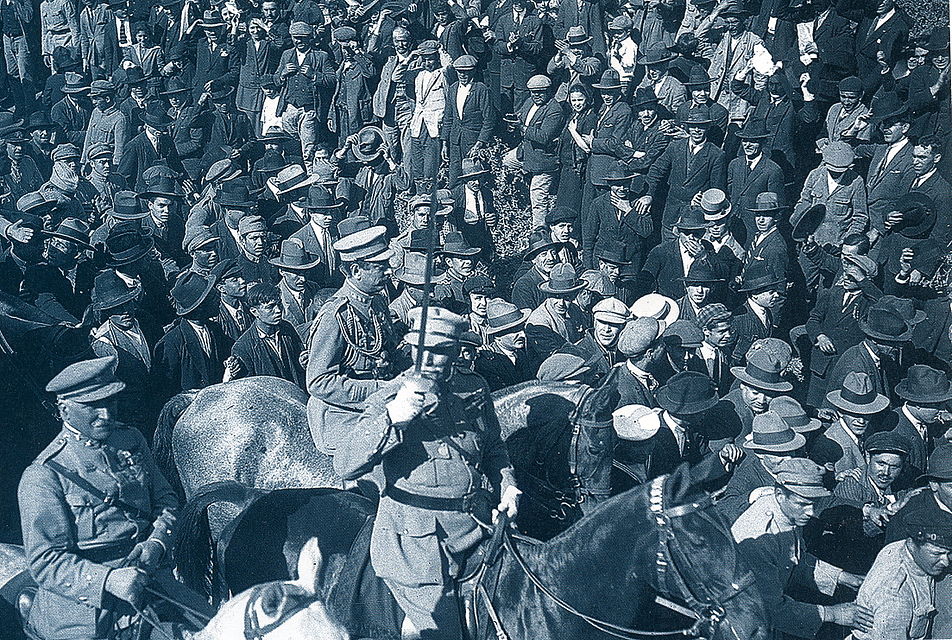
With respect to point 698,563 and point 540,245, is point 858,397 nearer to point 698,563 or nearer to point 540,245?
point 698,563

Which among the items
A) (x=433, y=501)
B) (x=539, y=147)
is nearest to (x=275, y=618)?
(x=433, y=501)

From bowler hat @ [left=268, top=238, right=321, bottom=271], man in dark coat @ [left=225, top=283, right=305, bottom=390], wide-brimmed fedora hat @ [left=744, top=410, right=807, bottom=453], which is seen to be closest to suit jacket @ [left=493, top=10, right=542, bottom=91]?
bowler hat @ [left=268, top=238, right=321, bottom=271]

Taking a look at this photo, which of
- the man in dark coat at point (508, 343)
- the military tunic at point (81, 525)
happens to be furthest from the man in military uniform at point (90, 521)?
the man in dark coat at point (508, 343)

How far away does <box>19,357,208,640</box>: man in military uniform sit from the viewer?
4.98 metres

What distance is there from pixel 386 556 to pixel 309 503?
59cm

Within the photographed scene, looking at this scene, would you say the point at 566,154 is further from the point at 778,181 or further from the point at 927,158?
the point at 927,158

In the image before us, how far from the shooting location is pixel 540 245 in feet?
20.6

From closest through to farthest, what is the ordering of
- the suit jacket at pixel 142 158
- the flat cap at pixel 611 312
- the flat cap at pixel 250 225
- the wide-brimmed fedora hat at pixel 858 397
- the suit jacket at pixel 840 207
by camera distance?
1. the wide-brimmed fedora hat at pixel 858 397
2. the flat cap at pixel 611 312
3. the flat cap at pixel 250 225
4. the suit jacket at pixel 840 207
5. the suit jacket at pixel 142 158

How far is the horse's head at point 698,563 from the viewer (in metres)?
4.40

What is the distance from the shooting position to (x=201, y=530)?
5.36 meters

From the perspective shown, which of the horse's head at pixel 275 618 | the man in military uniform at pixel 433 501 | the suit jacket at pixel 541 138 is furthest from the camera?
the suit jacket at pixel 541 138

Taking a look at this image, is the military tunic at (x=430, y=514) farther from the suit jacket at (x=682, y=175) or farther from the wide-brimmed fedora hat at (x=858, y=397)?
the suit jacket at (x=682, y=175)

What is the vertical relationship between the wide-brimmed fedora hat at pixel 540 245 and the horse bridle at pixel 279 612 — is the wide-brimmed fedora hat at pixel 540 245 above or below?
above

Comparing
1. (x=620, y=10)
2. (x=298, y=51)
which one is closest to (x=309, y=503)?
(x=298, y=51)
